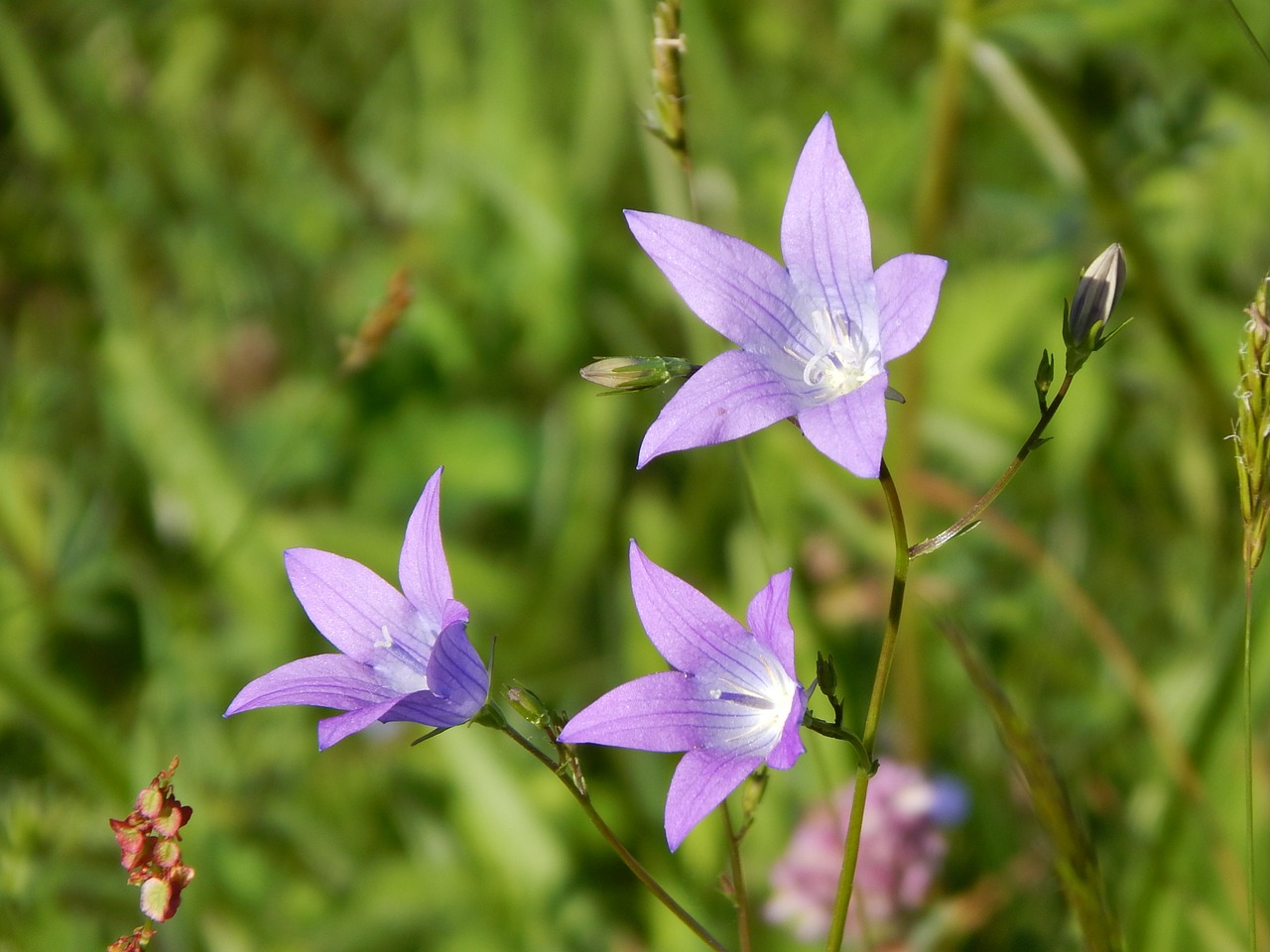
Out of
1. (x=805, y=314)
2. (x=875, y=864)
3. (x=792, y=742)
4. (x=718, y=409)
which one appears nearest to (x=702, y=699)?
(x=792, y=742)

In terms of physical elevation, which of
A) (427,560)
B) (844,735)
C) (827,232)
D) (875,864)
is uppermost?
(827,232)

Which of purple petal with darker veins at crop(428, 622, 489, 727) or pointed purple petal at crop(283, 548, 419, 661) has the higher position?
pointed purple petal at crop(283, 548, 419, 661)

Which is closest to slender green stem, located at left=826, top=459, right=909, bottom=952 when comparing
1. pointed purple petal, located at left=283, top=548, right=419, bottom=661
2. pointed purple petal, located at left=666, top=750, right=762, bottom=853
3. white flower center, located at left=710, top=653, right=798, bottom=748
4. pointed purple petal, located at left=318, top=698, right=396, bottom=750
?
pointed purple petal, located at left=666, top=750, right=762, bottom=853

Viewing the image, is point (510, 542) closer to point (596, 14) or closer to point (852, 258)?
point (596, 14)

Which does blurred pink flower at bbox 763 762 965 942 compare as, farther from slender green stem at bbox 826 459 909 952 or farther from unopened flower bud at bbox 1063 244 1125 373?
unopened flower bud at bbox 1063 244 1125 373

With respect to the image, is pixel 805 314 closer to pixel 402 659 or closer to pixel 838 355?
pixel 838 355

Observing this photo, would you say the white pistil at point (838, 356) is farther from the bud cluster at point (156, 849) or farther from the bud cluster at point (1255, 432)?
the bud cluster at point (156, 849)

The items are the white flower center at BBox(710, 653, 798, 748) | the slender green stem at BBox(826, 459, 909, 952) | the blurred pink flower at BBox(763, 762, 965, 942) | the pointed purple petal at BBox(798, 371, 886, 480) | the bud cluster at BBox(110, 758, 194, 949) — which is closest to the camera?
the pointed purple petal at BBox(798, 371, 886, 480)
